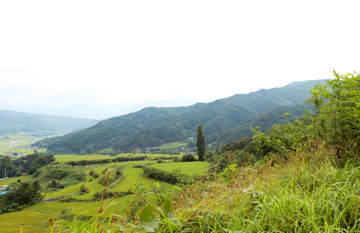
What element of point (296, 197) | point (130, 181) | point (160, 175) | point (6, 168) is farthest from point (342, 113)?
point (6, 168)

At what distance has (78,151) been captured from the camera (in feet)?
447

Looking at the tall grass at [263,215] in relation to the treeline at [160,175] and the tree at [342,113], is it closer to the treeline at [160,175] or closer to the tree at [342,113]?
the tree at [342,113]

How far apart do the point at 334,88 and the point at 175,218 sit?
392 centimetres

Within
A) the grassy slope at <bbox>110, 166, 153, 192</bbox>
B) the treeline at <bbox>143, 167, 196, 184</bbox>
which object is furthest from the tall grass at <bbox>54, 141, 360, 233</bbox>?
the treeline at <bbox>143, 167, 196, 184</bbox>

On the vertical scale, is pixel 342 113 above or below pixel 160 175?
above

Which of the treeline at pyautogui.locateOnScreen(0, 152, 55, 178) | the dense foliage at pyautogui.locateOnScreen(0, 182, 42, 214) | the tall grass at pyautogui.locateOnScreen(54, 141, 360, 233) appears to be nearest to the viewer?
the tall grass at pyautogui.locateOnScreen(54, 141, 360, 233)

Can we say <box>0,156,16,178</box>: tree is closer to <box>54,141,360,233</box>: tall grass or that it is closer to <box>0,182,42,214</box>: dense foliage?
<box>0,182,42,214</box>: dense foliage

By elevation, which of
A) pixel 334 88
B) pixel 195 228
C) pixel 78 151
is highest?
pixel 334 88

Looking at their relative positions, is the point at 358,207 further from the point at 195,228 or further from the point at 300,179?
the point at 195,228

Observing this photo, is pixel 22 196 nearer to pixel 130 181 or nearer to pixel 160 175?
pixel 130 181

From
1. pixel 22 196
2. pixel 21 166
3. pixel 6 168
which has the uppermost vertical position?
pixel 22 196

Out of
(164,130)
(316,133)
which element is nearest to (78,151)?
(164,130)

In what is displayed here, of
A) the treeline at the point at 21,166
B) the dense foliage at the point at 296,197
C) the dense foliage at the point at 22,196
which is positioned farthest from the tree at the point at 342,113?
the treeline at the point at 21,166

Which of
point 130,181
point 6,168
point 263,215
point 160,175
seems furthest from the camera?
point 6,168
